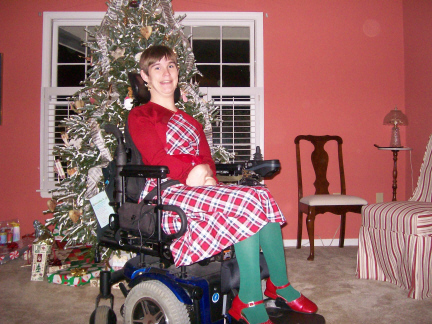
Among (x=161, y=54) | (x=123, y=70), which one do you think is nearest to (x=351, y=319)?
(x=161, y=54)

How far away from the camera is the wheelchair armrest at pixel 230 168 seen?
5.90ft

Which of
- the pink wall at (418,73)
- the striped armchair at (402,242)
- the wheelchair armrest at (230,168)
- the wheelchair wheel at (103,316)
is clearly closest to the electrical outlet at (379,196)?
the pink wall at (418,73)

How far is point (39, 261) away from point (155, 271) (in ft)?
5.01

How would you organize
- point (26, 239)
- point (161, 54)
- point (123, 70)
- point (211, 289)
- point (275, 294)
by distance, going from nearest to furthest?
1. point (211, 289)
2. point (275, 294)
3. point (161, 54)
4. point (123, 70)
5. point (26, 239)

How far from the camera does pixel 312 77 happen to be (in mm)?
3660

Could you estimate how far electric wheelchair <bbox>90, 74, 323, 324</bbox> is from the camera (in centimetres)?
129

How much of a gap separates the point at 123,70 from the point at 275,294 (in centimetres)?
184

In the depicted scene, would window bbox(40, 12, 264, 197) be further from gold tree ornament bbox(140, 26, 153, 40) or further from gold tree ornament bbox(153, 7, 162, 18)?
gold tree ornament bbox(140, 26, 153, 40)

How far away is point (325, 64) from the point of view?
366 centimetres

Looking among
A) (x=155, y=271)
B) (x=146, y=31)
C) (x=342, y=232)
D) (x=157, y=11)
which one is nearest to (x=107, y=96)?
(x=146, y=31)

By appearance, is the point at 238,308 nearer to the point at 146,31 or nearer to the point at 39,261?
the point at 39,261

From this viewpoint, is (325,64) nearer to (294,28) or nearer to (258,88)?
(294,28)

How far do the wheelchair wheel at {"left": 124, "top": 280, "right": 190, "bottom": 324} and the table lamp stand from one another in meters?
2.96

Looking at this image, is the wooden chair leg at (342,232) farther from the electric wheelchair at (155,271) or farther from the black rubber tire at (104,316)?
the black rubber tire at (104,316)
